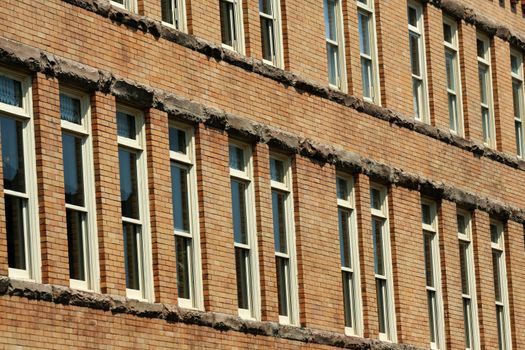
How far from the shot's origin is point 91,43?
2852 centimetres

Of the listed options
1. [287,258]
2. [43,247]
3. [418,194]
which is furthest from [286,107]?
[43,247]

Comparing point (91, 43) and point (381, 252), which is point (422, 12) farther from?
point (91, 43)

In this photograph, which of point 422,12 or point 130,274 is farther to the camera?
point 422,12

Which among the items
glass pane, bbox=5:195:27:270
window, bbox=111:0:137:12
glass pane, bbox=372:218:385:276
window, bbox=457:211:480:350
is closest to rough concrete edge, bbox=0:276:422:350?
glass pane, bbox=5:195:27:270

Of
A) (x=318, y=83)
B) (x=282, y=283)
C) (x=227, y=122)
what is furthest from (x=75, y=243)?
(x=318, y=83)

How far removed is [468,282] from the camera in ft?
127

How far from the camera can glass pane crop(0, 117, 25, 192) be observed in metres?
26.8

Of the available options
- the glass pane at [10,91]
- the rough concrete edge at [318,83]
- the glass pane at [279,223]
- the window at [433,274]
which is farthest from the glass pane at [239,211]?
the window at [433,274]

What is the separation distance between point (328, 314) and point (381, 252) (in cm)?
260

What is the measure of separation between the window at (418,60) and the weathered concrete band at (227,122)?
1.44m

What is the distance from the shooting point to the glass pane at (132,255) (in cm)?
2902

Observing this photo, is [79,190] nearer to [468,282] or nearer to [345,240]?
[345,240]

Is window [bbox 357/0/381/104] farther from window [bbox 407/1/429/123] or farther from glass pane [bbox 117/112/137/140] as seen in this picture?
glass pane [bbox 117/112/137/140]

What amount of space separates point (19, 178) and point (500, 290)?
15.1m
